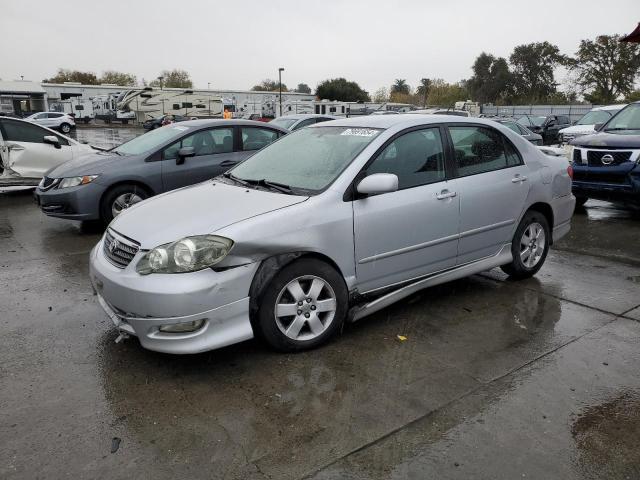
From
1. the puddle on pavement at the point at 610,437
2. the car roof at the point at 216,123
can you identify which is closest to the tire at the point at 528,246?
the puddle on pavement at the point at 610,437

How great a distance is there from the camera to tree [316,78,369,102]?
76.2 metres

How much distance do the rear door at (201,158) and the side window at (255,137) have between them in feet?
0.60

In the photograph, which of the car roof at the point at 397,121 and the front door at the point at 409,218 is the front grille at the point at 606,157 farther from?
the front door at the point at 409,218

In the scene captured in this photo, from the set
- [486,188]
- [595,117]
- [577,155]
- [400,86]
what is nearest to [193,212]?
[486,188]

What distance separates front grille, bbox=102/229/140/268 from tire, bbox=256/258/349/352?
93 cm

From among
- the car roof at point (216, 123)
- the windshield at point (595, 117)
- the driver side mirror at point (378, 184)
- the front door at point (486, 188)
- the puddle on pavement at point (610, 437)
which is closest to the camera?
the puddle on pavement at point (610, 437)

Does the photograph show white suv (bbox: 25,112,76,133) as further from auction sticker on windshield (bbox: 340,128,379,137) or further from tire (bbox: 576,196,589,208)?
auction sticker on windshield (bbox: 340,128,379,137)

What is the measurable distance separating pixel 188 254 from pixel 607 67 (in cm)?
5479

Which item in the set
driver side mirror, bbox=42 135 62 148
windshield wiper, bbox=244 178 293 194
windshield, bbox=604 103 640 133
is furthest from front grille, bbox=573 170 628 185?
driver side mirror, bbox=42 135 62 148

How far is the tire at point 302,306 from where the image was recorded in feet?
11.2

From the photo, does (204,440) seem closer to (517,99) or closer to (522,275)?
(522,275)

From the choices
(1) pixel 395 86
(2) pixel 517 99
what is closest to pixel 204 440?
(2) pixel 517 99

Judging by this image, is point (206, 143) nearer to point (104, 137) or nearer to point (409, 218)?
point (409, 218)

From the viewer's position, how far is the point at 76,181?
Answer: 23.1 ft
